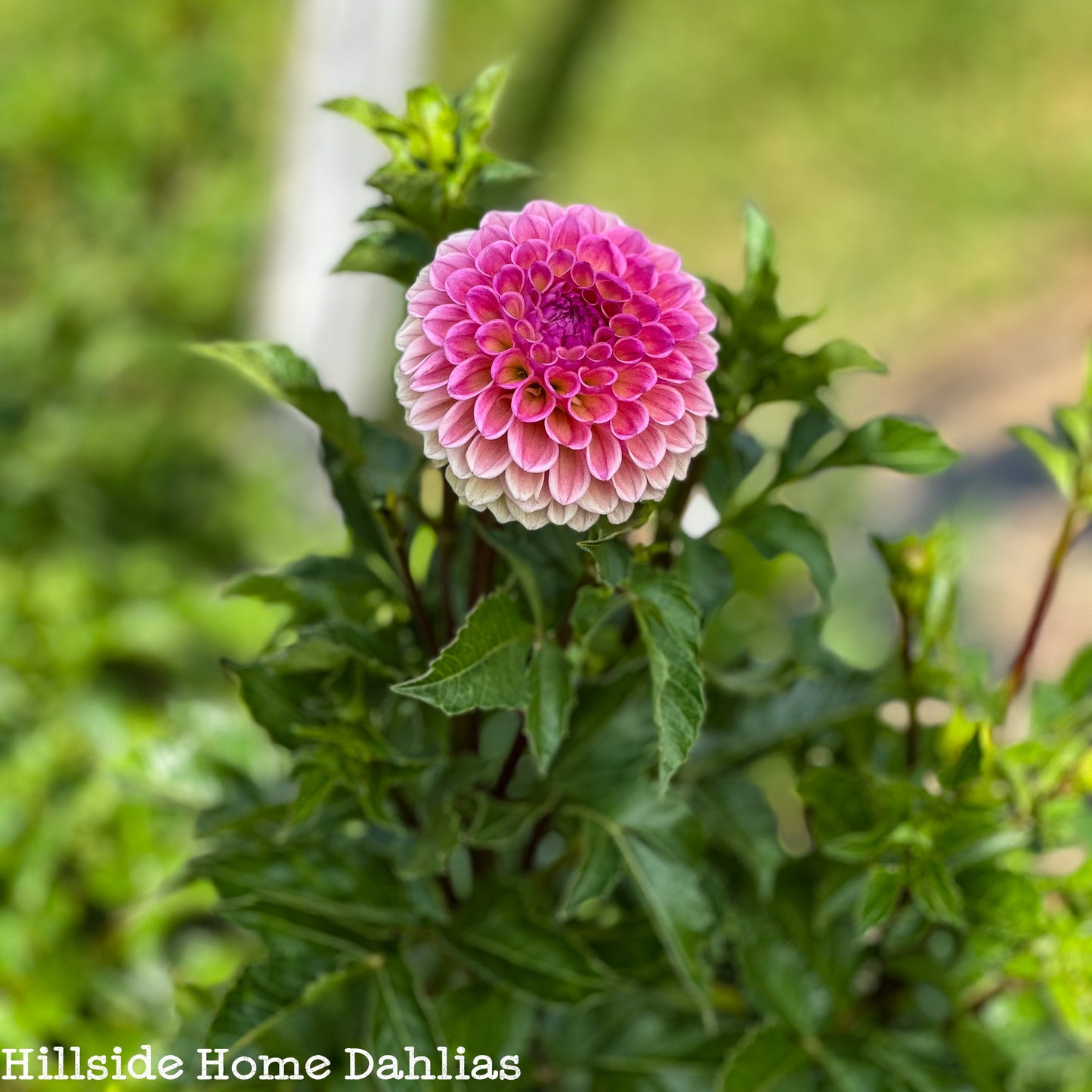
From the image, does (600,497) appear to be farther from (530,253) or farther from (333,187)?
(333,187)

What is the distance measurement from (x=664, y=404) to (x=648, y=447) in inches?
0.8

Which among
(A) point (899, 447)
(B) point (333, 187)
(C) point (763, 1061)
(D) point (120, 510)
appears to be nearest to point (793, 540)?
(A) point (899, 447)

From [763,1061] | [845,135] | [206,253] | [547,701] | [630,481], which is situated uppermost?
[845,135]

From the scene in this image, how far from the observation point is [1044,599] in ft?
2.13

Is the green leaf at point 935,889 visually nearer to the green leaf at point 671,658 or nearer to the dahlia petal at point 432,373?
the green leaf at point 671,658

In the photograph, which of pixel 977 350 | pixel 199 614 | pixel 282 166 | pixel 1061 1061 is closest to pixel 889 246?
pixel 977 350

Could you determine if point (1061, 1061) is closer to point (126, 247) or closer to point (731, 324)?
point (731, 324)

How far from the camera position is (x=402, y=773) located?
60 cm

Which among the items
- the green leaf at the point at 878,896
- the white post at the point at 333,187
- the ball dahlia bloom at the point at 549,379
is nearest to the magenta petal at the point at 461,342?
the ball dahlia bloom at the point at 549,379

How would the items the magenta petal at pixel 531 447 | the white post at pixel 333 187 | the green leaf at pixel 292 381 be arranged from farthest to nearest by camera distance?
the white post at pixel 333 187 → the green leaf at pixel 292 381 → the magenta petal at pixel 531 447

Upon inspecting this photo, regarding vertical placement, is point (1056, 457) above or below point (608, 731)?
above

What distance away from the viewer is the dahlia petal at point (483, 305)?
45 centimetres

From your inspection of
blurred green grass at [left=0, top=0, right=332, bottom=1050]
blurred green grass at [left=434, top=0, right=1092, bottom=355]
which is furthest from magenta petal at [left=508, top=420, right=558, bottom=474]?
blurred green grass at [left=434, top=0, right=1092, bottom=355]

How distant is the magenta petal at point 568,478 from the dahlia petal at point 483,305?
6 cm
